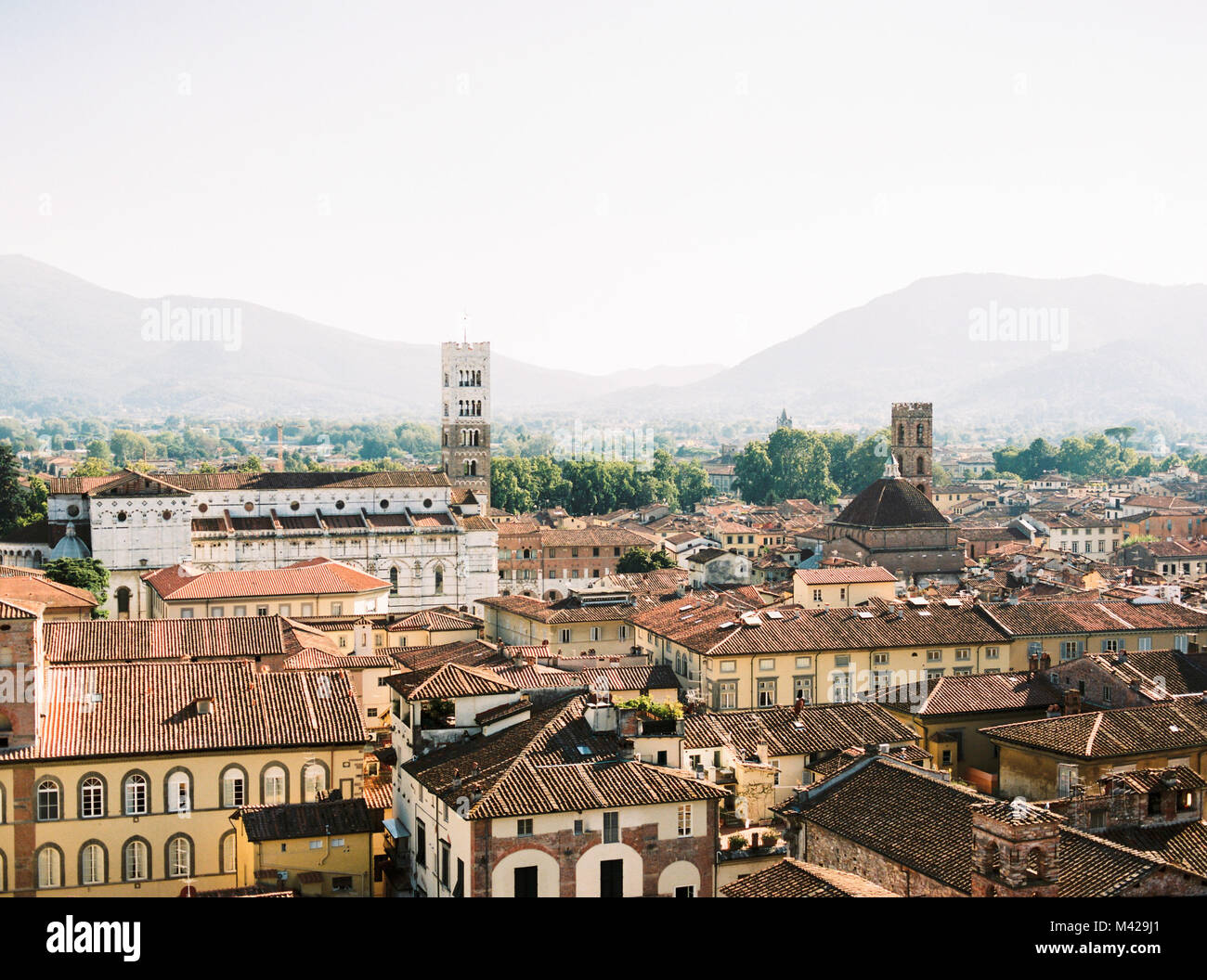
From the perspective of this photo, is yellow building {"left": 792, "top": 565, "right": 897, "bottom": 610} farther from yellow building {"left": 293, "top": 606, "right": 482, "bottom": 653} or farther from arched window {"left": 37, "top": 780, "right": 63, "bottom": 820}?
arched window {"left": 37, "top": 780, "right": 63, "bottom": 820}

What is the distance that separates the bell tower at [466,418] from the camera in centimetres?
7706

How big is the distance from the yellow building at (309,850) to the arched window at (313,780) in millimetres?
1696

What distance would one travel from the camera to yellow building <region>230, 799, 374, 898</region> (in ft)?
61.1

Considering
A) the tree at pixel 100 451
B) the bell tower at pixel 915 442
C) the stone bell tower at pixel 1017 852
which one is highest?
the bell tower at pixel 915 442

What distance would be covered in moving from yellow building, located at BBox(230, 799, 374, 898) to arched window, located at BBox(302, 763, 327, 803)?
66.8 inches

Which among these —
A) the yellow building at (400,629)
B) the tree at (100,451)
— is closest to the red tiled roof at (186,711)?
the yellow building at (400,629)

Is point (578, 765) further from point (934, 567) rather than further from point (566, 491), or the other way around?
point (566, 491)

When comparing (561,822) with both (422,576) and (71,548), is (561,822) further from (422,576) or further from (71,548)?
(422,576)

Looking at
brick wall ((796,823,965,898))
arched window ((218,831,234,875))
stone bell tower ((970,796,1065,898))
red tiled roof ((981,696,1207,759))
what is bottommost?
arched window ((218,831,234,875))

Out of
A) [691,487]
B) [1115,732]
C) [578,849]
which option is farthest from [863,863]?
[691,487]

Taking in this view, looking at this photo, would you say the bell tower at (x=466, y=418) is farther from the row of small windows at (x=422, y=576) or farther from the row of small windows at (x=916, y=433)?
the row of small windows at (x=916, y=433)

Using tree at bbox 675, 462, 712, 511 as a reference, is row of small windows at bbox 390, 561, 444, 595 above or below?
below

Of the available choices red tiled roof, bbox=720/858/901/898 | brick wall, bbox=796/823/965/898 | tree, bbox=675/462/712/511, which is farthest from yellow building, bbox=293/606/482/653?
tree, bbox=675/462/712/511
